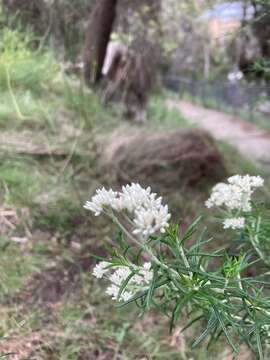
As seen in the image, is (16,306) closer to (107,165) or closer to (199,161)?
(107,165)

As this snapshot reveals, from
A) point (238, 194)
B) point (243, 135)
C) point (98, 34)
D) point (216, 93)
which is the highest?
point (98, 34)

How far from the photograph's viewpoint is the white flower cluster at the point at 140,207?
79 centimetres

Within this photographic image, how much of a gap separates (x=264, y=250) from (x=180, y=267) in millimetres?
615

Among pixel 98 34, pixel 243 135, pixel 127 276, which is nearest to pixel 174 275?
pixel 127 276

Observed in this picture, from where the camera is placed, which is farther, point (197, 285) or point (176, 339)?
point (176, 339)

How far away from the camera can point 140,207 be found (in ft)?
2.74

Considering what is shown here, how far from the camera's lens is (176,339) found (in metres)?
2.15

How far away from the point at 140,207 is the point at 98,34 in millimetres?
4907

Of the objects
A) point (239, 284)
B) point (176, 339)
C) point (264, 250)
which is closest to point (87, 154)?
point (176, 339)

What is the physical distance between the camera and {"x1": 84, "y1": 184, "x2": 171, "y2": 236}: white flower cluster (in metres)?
0.79

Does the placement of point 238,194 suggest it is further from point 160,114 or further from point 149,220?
point 160,114

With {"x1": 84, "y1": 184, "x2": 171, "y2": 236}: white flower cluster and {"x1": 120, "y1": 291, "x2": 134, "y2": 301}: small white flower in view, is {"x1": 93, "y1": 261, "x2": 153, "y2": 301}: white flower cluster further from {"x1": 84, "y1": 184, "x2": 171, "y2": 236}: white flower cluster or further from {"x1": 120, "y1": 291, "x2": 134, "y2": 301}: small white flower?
{"x1": 84, "y1": 184, "x2": 171, "y2": 236}: white flower cluster

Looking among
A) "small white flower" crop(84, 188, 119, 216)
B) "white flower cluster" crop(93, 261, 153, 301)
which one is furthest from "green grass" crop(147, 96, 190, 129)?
"small white flower" crop(84, 188, 119, 216)

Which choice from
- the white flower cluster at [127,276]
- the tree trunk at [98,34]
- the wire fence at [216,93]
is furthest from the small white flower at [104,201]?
the wire fence at [216,93]
